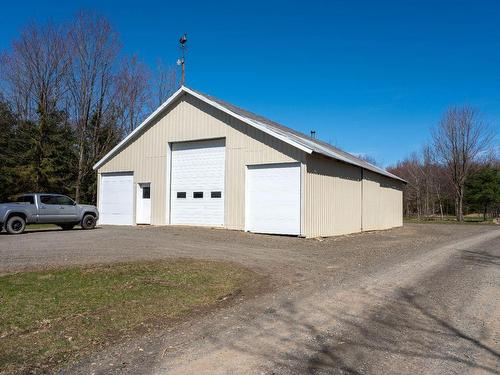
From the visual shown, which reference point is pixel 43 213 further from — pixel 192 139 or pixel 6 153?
pixel 6 153

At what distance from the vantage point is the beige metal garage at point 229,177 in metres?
17.2

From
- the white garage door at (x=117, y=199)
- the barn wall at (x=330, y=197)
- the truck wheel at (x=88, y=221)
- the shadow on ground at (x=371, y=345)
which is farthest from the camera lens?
the white garage door at (x=117, y=199)

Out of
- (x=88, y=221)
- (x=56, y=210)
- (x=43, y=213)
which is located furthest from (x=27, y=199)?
(x=88, y=221)

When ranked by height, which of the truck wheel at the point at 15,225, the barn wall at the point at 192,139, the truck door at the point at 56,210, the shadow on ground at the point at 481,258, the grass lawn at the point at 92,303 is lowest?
the shadow on ground at the point at 481,258

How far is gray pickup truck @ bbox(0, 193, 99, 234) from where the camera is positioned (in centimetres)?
1611

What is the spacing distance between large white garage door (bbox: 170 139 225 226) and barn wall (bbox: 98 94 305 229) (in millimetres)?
403

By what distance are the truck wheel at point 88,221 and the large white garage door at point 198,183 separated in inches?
147

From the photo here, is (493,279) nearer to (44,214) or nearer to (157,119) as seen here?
(44,214)

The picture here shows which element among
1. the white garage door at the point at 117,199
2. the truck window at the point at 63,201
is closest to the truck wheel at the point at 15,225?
the truck window at the point at 63,201

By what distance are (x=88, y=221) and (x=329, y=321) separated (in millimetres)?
15788

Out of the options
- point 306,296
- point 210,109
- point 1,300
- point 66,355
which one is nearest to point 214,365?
point 66,355

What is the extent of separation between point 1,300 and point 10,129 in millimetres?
32934

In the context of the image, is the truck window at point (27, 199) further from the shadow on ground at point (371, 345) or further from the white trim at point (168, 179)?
the shadow on ground at point (371, 345)

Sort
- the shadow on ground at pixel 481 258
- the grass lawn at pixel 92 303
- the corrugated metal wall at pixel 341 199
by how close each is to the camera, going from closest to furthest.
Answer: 1. the grass lawn at pixel 92 303
2. the shadow on ground at pixel 481 258
3. the corrugated metal wall at pixel 341 199
